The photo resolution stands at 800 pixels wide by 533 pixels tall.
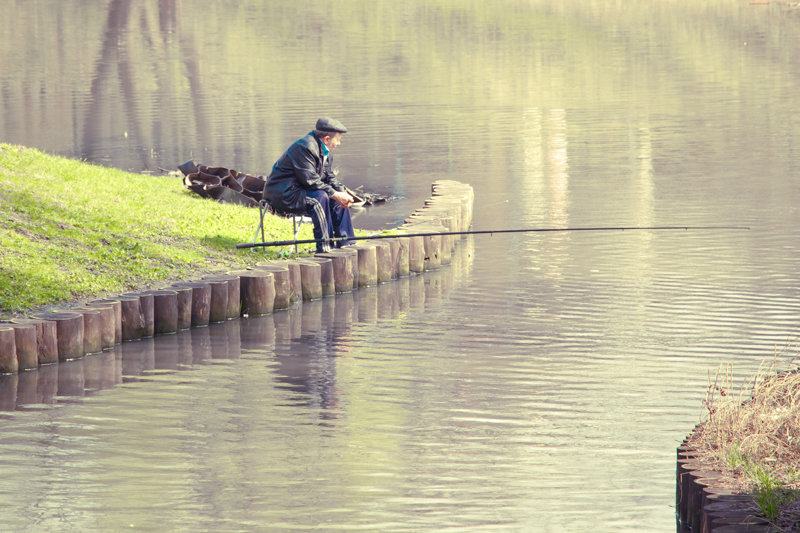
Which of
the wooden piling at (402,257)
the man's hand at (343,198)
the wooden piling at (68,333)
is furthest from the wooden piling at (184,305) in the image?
the wooden piling at (402,257)

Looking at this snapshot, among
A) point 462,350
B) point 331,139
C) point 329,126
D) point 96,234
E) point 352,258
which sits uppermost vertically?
point 329,126

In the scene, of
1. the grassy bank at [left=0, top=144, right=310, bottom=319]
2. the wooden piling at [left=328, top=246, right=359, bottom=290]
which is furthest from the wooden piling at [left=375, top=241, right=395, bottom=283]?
the grassy bank at [left=0, top=144, right=310, bottom=319]

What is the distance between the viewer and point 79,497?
672 cm

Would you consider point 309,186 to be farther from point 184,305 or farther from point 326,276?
point 184,305

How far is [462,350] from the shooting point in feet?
32.5

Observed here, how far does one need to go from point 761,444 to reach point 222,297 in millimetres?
5847

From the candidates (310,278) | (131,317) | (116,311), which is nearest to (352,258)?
(310,278)

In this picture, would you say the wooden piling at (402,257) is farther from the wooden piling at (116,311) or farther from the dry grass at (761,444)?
the dry grass at (761,444)

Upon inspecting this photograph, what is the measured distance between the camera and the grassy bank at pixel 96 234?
10.9 metres

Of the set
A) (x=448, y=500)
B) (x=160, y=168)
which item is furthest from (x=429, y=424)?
(x=160, y=168)

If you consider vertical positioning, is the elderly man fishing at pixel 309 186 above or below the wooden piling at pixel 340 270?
above

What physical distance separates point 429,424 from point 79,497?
235 centimetres

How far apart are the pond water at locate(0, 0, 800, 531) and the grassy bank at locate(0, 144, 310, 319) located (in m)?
1.22

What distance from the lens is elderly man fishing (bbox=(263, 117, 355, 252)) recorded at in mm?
12484
